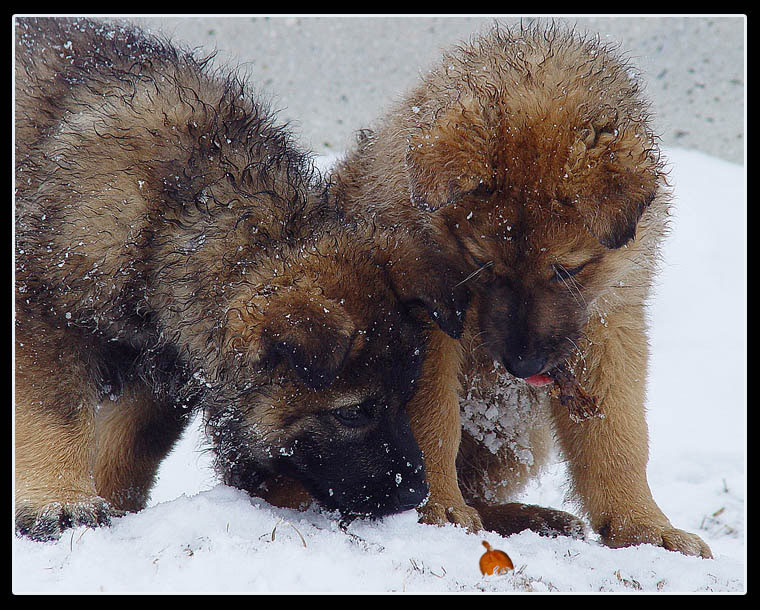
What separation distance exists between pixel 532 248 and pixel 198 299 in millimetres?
1150

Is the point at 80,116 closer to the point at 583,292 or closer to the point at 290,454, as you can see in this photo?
the point at 290,454

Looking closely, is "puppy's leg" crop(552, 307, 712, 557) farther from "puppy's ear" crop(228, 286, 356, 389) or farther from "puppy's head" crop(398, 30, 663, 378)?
"puppy's ear" crop(228, 286, 356, 389)

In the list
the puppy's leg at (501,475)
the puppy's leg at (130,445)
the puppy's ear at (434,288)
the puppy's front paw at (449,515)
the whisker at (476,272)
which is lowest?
the puppy's leg at (130,445)

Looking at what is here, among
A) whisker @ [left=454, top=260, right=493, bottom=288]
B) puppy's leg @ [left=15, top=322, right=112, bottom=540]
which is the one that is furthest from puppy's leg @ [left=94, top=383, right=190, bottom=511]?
whisker @ [left=454, top=260, right=493, bottom=288]

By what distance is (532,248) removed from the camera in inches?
117

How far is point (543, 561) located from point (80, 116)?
2.40 m

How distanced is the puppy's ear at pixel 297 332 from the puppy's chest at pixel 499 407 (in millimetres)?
995

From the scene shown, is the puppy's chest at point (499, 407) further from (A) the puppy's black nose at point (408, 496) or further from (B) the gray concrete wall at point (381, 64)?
(B) the gray concrete wall at point (381, 64)

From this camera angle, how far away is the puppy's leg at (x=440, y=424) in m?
3.44

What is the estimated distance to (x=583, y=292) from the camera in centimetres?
318

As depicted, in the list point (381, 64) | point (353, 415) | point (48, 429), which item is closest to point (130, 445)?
point (48, 429)

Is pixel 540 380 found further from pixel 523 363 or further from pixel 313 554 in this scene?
pixel 313 554

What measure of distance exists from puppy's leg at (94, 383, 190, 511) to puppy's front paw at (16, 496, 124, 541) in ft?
2.40

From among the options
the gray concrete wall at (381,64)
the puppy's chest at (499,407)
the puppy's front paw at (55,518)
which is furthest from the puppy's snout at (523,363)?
the gray concrete wall at (381,64)
